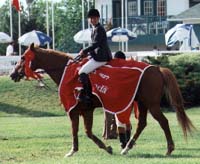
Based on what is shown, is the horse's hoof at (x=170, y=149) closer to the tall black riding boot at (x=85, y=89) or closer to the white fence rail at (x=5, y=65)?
the tall black riding boot at (x=85, y=89)

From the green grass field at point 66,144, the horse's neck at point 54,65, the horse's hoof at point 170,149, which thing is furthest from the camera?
the horse's neck at point 54,65

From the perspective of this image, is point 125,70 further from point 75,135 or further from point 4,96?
point 4,96

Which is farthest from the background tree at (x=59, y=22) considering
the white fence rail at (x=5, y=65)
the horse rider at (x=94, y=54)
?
the horse rider at (x=94, y=54)

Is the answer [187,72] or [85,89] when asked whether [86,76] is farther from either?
[187,72]

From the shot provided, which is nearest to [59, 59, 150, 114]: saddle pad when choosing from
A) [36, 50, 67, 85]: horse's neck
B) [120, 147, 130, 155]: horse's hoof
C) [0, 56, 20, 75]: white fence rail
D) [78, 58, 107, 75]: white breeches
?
[78, 58, 107, 75]: white breeches

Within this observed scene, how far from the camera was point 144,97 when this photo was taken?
15.5 meters

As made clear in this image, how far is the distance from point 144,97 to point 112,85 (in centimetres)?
70

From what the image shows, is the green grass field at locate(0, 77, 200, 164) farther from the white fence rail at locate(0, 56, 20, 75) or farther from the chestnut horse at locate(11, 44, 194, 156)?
the white fence rail at locate(0, 56, 20, 75)

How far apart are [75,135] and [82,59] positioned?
62.4 inches

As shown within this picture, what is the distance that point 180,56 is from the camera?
114 feet

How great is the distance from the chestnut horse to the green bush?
17.4 m

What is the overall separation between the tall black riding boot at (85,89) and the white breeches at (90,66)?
0.08 m

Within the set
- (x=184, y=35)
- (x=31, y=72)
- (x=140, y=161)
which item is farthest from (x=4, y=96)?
(x=140, y=161)

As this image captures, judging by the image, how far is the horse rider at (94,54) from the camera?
15383 mm
